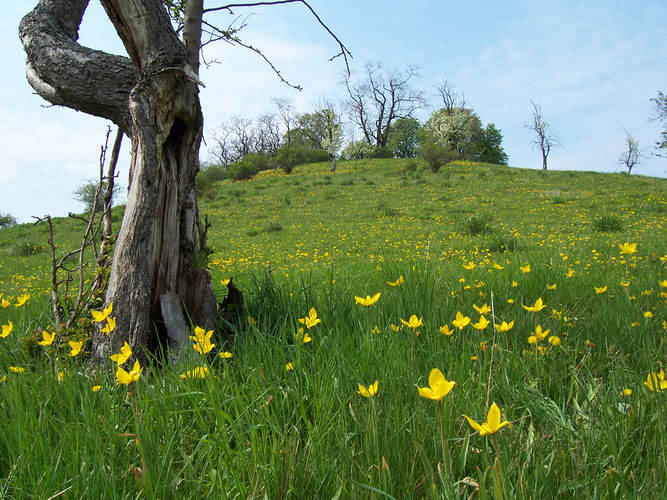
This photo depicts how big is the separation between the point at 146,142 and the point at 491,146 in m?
68.1

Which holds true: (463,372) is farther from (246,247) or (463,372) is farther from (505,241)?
(246,247)

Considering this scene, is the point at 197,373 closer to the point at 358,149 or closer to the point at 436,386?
the point at 436,386

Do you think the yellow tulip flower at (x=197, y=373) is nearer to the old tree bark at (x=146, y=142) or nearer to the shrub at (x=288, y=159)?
the old tree bark at (x=146, y=142)

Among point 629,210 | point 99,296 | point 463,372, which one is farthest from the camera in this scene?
point 629,210

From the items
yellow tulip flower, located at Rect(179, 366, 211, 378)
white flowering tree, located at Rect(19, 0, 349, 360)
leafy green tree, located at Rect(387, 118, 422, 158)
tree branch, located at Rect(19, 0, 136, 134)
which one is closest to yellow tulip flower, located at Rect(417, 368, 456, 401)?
yellow tulip flower, located at Rect(179, 366, 211, 378)

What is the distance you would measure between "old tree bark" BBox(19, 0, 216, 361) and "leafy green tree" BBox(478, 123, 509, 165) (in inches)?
2552

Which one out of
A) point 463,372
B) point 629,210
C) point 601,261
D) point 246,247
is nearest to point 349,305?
point 463,372

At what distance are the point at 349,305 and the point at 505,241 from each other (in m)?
6.89

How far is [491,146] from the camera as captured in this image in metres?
64.3

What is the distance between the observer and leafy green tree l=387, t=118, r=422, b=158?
2475 inches

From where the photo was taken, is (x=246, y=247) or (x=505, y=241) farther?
(x=246, y=247)

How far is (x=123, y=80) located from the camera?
8.42ft

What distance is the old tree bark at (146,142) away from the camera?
2.35 metres

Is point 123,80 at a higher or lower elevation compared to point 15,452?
higher
